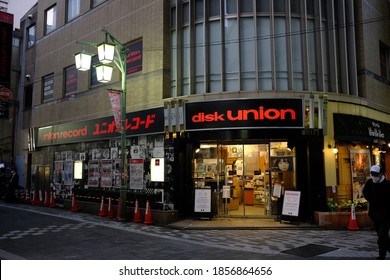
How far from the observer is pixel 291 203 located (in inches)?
506

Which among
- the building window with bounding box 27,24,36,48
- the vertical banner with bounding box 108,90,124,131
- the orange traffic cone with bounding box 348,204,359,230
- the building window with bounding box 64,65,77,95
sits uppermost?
the building window with bounding box 27,24,36,48

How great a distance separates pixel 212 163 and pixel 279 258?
21.6ft

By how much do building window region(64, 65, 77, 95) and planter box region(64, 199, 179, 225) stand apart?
20.4 feet

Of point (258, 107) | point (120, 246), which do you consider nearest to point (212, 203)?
point (258, 107)

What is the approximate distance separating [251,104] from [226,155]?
2.61 meters

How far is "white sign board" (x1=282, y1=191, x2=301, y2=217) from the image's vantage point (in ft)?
41.6

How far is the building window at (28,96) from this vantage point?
2480 centimetres

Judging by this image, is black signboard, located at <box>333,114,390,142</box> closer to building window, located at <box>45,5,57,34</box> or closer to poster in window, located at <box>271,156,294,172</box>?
poster in window, located at <box>271,156,294,172</box>

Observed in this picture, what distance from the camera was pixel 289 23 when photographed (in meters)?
14.0

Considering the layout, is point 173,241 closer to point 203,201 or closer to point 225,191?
point 203,201

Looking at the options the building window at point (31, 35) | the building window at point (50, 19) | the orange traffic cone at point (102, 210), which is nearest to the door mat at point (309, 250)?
the orange traffic cone at point (102, 210)

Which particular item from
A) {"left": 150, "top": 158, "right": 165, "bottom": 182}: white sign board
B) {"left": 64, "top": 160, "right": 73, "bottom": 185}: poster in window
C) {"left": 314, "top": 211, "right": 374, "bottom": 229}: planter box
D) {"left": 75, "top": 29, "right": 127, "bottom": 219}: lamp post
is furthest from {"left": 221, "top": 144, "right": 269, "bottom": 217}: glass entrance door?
{"left": 64, "top": 160, "right": 73, "bottom": 185}: poster in window

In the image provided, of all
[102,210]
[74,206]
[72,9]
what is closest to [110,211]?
[102,210]

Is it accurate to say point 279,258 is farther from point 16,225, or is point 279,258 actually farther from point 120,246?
point 16,225
